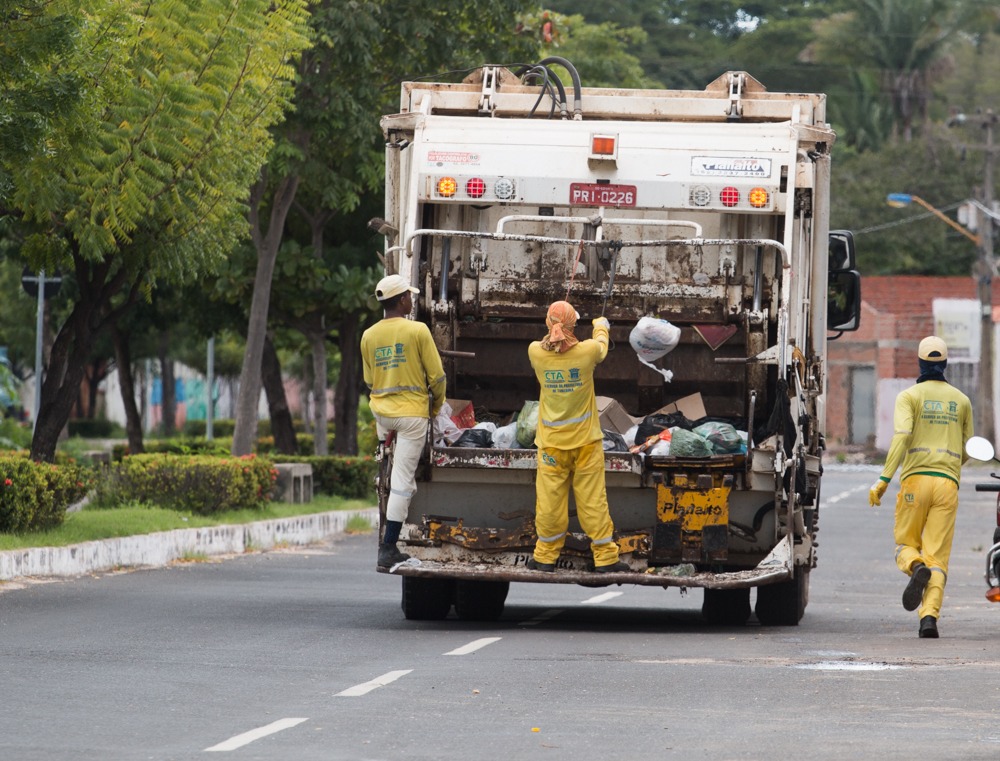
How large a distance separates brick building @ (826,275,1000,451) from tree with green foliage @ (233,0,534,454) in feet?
121

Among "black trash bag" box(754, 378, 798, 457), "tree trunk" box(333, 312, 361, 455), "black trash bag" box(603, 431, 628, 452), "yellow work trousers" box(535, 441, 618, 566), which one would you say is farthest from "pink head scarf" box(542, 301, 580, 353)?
"tree trunk" box(333, 312, 361, 455)

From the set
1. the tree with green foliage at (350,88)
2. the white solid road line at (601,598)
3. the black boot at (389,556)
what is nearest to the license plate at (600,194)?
the black boot at (389,556)

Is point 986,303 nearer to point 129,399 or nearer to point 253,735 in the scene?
point 129,399

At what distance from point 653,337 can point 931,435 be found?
1.81 m

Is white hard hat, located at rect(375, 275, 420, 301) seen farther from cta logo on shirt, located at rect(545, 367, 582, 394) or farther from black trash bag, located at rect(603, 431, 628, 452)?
black trash bag, located at rect(603, 431, 628, 452)

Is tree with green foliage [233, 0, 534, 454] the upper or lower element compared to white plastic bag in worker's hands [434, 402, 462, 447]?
upper

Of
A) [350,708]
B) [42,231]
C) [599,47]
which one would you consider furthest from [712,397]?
[599,47]

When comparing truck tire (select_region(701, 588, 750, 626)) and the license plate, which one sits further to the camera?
truck tire (select_region(701, 588, 750, 626))

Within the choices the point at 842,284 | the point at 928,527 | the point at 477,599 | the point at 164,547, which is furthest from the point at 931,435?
the point at 164,547

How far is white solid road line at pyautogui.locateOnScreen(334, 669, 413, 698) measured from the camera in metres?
8.52

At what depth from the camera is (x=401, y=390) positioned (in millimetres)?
11633

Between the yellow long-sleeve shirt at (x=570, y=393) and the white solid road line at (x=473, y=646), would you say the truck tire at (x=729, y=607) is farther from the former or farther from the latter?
the white solid road line at (x=473, y=646)

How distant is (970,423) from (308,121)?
489 inches

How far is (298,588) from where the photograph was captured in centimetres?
1508
